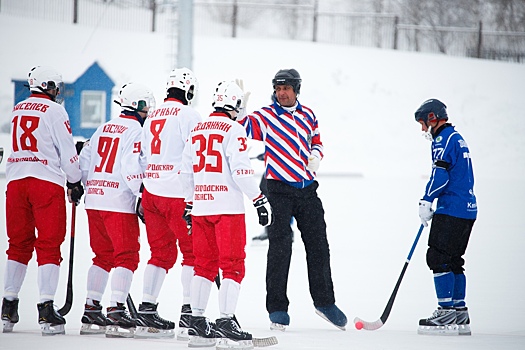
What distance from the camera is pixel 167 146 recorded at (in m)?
5.91

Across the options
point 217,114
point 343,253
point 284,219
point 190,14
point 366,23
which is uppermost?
point 366,23

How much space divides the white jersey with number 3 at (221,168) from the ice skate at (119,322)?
3.20 feet

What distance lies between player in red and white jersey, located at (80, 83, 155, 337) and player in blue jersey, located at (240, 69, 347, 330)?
896 mm

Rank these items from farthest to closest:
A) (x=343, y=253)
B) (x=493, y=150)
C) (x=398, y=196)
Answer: (x=493, y=150)
(x=398, y=196)
(x=343, y=253)

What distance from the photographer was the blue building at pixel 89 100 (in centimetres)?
2064

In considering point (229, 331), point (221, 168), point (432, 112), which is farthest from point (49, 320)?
point (432, 112)

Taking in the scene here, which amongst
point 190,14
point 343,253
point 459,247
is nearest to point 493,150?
point 190,14

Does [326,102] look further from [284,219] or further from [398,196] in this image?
[284,219]

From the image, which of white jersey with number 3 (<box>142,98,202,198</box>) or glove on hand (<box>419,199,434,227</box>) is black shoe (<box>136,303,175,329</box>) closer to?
white jersey with number 3 (<box>142,98,202,198</box>)

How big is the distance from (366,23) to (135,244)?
2783cm

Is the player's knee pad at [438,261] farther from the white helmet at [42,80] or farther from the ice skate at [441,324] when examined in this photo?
the white helmet at [42,80]

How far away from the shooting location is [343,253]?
9734 mm

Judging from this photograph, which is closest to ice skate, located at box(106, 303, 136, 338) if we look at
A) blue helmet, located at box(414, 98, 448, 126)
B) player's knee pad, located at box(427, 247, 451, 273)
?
player's knee pad, located at box(427, 247, 451, 273)

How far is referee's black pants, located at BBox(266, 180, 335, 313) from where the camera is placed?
248 inches
